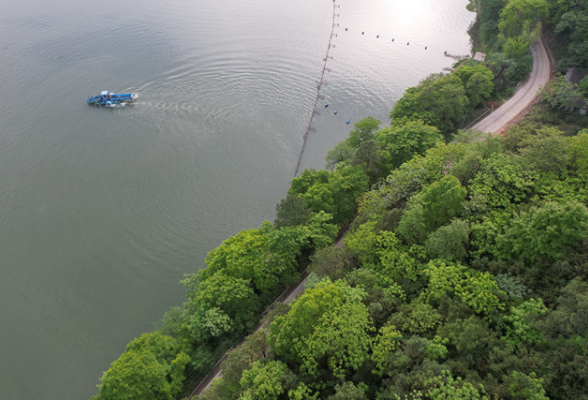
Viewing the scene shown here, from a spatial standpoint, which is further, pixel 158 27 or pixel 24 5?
pixel 24 5

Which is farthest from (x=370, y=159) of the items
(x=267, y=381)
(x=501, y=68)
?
(x=501, y=68)

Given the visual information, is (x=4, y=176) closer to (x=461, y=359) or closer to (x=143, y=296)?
(x=143, y=296)

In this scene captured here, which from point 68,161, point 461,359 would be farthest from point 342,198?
point 68,161

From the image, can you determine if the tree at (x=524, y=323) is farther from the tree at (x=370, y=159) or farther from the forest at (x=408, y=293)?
the tree at (x=370, y=159)

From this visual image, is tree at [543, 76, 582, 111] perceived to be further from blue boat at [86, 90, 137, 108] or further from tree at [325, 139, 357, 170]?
blue boat at [86, 90, 137, 108]

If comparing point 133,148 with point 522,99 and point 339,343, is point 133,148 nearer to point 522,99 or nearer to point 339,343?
point 339,343

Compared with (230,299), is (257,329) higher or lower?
lower
